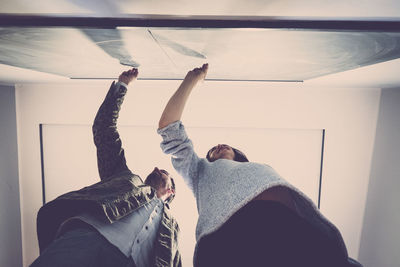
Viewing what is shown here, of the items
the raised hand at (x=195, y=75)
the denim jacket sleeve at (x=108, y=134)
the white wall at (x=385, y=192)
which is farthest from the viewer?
the white wall at (x=385, y=192)

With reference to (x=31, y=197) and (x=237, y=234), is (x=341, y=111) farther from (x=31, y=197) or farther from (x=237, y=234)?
(x=31, y=197)

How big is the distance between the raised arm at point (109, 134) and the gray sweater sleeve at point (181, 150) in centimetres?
32

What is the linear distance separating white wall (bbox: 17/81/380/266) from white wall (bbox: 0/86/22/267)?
3.7 inches

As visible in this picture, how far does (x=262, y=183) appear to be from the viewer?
634mm

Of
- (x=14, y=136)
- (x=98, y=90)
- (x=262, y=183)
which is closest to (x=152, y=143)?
(x=98, y=90)

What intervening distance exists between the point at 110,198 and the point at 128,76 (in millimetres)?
631

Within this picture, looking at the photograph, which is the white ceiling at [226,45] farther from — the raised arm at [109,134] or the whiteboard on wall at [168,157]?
the whiteboard on wall at [168,157]

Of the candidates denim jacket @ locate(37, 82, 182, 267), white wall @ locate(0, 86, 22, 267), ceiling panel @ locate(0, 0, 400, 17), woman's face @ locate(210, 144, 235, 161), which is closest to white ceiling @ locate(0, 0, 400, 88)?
ceiling panel @ locate(0, 0, 400, 17)

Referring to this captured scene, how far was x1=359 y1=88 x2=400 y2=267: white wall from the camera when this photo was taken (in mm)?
1547

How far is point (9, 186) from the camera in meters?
2.00

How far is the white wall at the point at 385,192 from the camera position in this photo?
5.08 feet

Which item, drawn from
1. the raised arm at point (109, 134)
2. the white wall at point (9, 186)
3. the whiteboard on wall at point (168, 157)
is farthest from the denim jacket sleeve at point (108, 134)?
the white wall at point (9, 186)

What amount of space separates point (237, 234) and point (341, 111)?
5.37 ft

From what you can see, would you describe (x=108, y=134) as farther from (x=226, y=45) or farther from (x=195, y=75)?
(x=226, y=45)
